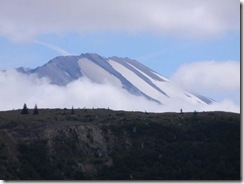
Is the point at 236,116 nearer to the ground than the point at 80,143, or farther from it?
farther from it

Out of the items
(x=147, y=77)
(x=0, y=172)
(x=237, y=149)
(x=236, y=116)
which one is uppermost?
(x=147, y=77)

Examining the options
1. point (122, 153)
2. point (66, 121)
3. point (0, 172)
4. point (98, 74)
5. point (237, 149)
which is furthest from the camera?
point (98, 74)

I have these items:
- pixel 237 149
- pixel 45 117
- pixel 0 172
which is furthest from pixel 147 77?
pixel 0 172

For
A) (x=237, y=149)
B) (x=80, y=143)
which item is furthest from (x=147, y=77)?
(x=237, y=149)

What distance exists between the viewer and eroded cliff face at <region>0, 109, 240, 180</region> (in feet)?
127

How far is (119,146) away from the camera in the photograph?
151 ft

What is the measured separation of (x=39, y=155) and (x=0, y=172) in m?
5.52

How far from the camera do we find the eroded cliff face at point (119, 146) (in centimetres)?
3878

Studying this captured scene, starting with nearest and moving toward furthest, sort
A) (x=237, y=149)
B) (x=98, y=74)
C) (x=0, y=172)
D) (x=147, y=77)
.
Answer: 1. (x=0, y=172)
2. (x=237, y=149)
3. (x=147, y=77)
4. (x=98, y=74)

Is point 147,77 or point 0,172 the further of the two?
point 147,77

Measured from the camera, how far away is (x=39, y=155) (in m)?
41.7

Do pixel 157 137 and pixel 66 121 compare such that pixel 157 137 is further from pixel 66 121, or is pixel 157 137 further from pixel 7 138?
pixel 7 138

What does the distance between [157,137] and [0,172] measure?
14567 millimetres

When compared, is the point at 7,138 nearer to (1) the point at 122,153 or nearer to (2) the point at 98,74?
(1) the point at 122,153
